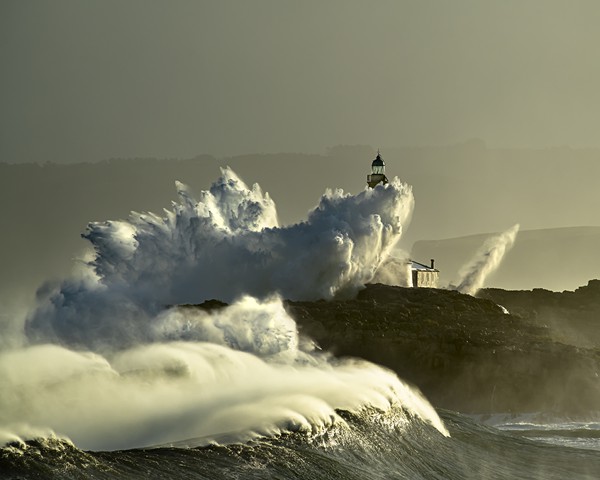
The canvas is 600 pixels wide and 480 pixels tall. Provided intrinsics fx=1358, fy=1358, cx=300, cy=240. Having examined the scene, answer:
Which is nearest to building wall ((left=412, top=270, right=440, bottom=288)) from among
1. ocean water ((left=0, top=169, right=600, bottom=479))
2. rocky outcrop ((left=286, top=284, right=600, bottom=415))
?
rocky outcrop ((left=286, top=284, right=600, bottom=415))

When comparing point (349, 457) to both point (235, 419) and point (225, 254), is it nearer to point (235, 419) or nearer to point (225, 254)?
point (235, 419)

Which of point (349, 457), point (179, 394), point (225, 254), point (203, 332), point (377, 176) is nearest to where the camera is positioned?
point (349, 457)

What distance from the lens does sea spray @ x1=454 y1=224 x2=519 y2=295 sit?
299 feet

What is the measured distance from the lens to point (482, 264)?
95.6 m

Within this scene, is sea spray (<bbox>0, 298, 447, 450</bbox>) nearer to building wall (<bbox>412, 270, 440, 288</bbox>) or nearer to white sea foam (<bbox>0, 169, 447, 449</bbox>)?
white sea foam (<bbox>0, 169, 447, 449</bbox>)

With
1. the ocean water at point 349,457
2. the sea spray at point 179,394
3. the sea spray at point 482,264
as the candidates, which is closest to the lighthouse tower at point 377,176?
the sea spray at point 482,264

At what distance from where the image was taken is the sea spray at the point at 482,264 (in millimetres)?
91062

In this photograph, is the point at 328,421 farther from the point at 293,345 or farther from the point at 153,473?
the point at 293,345

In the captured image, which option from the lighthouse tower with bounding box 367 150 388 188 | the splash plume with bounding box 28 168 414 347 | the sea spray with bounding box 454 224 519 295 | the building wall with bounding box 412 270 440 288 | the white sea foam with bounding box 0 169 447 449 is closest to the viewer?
the white sea foam with bounding box 0 169 447 449

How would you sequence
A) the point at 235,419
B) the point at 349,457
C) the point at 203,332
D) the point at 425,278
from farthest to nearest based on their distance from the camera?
the point at 425,278
the point at 203,332
the point at 349,457
the point at 235,419

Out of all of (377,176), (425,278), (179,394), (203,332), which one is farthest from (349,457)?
(377,176)

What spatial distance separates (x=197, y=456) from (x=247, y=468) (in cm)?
69

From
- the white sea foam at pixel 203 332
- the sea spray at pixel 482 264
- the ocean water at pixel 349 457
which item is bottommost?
the ocean water at pixel 349 457

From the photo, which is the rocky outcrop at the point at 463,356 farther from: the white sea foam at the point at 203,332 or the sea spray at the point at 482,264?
the sea spray at the point at 482,264
